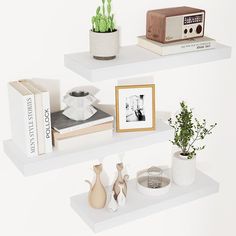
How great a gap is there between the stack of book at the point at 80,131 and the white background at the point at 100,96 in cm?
19

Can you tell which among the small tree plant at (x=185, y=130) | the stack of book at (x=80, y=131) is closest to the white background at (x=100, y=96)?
the small tree plant at (x=185, y=130)

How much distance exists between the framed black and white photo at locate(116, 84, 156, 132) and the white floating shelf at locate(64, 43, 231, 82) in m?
0.15

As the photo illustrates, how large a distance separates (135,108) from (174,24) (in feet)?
1.27

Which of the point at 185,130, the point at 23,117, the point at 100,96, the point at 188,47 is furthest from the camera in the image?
the point at 185,130

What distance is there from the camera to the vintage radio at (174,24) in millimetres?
1863

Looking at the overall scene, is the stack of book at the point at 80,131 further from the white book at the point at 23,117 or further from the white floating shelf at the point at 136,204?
the white floating shelf at the point at 136,204

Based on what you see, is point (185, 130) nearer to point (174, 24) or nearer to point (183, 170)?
point (183, 170)

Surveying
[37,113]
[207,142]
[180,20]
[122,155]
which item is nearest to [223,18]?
[180,20]

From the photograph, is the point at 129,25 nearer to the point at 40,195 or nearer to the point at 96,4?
the point at 96,4

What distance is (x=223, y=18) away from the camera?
2289 millimetres

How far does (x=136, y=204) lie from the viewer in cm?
214

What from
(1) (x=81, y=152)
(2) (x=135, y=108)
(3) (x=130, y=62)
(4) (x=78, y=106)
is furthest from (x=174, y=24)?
(1) (x=81, y=152)

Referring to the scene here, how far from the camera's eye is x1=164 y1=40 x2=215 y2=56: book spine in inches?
74.2

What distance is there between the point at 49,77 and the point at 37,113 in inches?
9.9
